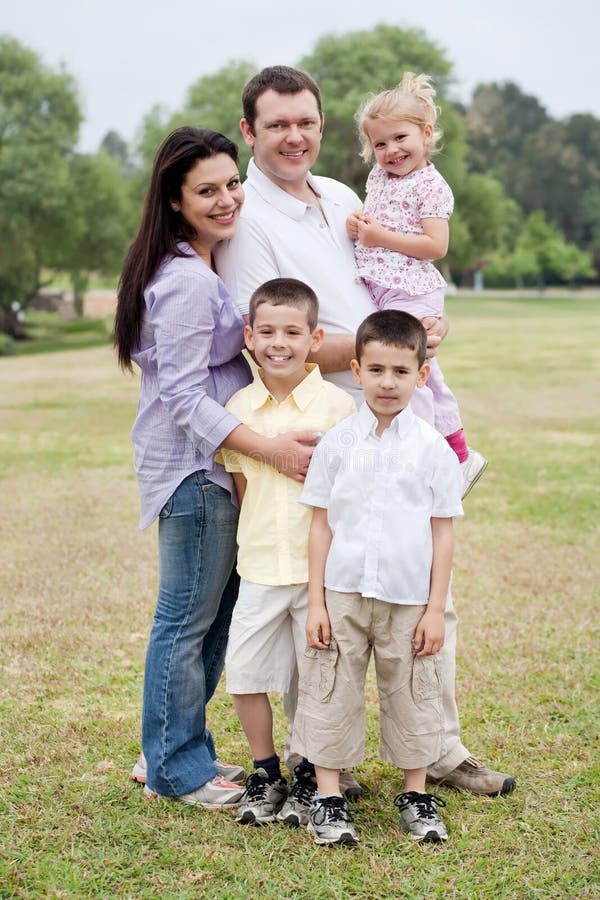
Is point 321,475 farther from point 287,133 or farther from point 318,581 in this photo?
point 287,133

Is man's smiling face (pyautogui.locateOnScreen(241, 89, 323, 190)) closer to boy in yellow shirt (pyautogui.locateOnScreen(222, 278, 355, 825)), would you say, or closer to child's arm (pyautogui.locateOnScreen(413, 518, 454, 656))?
boy in yellow shirt (pyautogui.locateOnScreen(222, 278, 355, 825))

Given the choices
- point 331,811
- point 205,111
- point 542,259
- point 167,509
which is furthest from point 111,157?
point 542,259

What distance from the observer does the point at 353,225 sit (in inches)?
128

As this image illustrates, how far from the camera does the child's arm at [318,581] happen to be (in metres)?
2.96

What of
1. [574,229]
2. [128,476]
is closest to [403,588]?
[128,476]

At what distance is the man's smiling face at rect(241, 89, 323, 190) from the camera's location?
3.05m

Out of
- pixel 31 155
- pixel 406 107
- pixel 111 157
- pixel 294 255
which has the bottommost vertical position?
pixel 294 255

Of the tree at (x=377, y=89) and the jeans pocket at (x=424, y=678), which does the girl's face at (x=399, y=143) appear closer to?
the jeans pocket at (x=424, y=678)

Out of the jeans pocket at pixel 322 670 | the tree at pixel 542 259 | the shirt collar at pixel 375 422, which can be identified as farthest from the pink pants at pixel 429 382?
the tree at pixel 542 259

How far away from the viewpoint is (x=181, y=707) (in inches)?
125

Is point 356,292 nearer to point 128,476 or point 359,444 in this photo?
point 359,444

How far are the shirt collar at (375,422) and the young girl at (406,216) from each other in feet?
1.06

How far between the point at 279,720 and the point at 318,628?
1168 mm

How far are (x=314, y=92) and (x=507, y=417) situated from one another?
958 cm
